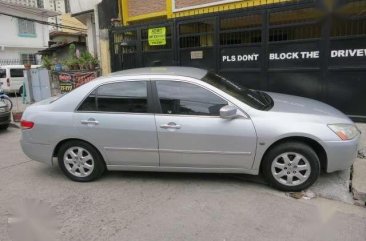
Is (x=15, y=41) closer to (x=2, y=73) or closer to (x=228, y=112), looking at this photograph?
(x=2, y=73)

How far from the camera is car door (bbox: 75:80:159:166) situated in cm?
458

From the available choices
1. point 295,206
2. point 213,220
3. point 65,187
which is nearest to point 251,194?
point 295,206

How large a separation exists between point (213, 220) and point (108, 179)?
1940mm

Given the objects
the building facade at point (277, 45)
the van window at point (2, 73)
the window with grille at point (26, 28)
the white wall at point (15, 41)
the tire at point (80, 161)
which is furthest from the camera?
the window with grille at point (26, 28)

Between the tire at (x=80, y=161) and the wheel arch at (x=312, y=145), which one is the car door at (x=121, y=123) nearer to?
the tire at (x=80, y=161)

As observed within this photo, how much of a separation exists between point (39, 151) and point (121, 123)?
1.37 metres

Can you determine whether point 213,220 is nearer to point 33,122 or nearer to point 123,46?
point 33,122

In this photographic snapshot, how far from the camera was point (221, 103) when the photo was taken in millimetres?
4414

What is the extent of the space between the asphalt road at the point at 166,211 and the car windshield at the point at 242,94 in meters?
1.07

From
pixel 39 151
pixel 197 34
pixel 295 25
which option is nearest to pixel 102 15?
pixel 197 34

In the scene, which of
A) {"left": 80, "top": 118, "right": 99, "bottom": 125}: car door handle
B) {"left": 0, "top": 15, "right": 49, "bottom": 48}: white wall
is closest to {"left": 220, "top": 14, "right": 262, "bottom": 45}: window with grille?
{"left": 80, "top": 118, "right": 99, "bottom": 125}: car door handle

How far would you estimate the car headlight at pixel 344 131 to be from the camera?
13.7 feet

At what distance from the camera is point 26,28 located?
29.2 metres

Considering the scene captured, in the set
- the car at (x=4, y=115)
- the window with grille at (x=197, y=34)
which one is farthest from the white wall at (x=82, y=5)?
the car at (x=4, y=115)
